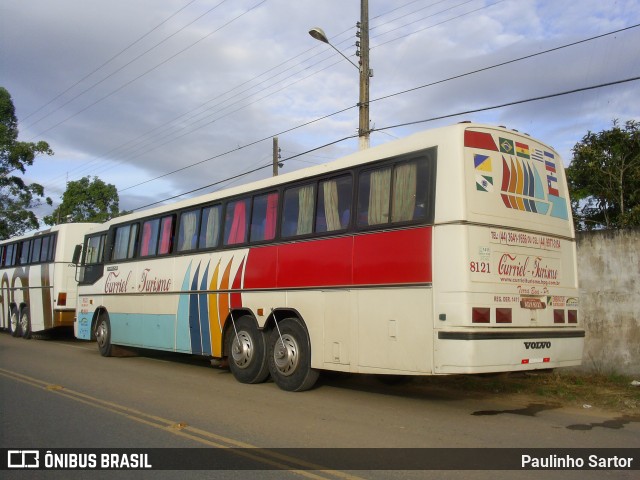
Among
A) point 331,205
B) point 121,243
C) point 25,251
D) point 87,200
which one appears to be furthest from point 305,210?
point 87,200

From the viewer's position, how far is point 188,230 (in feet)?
39.1

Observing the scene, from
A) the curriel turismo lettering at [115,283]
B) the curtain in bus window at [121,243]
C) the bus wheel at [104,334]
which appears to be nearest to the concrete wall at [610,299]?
the curriel turismo lettering at [115,283]

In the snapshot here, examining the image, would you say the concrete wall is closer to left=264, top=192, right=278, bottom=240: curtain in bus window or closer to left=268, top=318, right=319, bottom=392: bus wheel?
left=268, top=318, right=319, bottom=392: bus wheel

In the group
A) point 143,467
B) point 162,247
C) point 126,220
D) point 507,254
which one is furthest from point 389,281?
point 126,220

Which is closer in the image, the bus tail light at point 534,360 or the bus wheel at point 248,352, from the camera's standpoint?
the bus tail light at point 534,360

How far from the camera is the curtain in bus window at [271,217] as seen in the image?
32.0 ft

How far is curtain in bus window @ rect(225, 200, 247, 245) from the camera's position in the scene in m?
10.4

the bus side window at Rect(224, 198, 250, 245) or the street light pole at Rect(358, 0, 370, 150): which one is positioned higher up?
the street light pole at Rect(358, 0, 370, 150)

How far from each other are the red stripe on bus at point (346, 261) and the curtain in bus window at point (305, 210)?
228 millimetres

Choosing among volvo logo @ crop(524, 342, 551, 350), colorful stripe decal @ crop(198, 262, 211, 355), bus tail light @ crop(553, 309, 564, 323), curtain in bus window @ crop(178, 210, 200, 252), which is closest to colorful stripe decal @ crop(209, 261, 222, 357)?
colorful stripe decal @ crop(198, 262, 211, 355)

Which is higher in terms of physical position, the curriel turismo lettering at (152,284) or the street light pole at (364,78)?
the street light pole at (364,78)

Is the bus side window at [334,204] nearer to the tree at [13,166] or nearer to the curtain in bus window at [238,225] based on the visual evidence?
the curtain in bus window at [238,225]

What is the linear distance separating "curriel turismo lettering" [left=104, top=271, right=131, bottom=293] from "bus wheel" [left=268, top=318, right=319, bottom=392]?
5.67m

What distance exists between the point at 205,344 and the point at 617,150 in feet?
39.0
